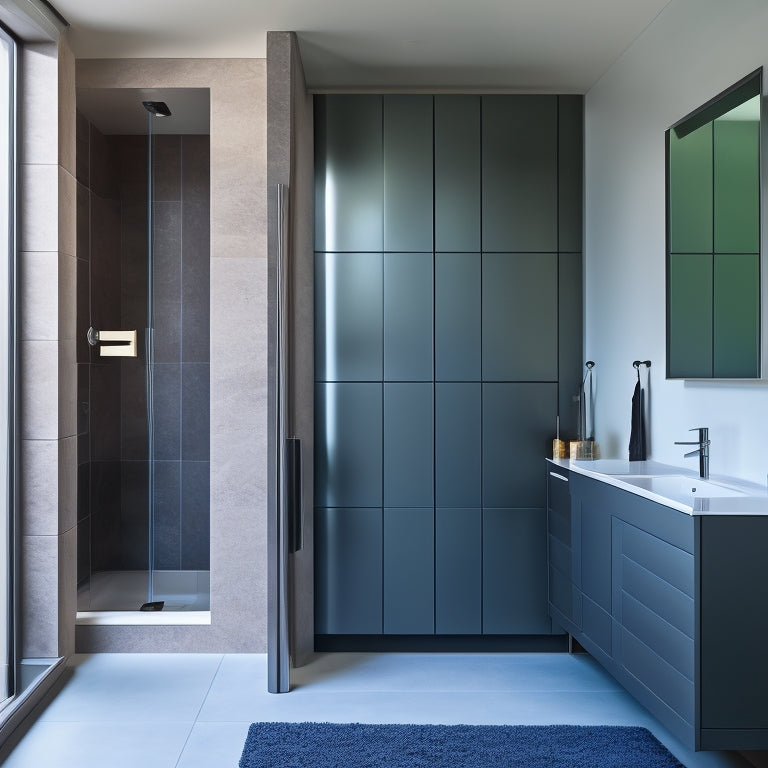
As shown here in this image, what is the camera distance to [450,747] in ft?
8.18

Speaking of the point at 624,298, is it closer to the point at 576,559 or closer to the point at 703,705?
the point at 576,559

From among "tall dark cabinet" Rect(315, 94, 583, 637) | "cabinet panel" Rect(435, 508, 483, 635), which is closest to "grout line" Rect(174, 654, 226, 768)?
"tall dark cabinet" Rect(315, 94, 583, 637)

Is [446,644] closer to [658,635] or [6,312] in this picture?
[658,635]

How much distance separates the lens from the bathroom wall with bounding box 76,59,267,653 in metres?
3.35

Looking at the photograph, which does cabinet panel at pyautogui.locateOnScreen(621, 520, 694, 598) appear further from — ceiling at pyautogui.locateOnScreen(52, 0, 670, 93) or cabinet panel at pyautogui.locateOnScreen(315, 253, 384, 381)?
ceiling at pyautogui.locateOnScreen(52, 0, 670, 93)

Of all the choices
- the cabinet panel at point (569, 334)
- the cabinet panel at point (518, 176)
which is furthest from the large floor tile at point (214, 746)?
the cabinet panel at point (518, 176)

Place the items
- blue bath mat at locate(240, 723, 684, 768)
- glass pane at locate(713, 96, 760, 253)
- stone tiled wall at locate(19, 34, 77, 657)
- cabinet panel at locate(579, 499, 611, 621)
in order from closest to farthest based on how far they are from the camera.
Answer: glass pane at locate(713, 96, 760, 253) < blue bath mat at locate(240, 723, 684, 768) < cabinet panel at locate(579, 499, 611, 621) < stone tiled wall at locate(19, 34, 77, 657)

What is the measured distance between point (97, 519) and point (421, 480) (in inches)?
61.1

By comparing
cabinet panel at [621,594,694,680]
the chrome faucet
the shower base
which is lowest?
the shower base

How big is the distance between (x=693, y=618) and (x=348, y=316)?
2.08 metres

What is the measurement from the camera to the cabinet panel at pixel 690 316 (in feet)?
8.01

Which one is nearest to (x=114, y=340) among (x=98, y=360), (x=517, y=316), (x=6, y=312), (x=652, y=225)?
(x=98, y=360)

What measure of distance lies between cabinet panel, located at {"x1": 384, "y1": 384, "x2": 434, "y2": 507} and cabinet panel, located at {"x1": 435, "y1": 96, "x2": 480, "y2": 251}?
29.4 inches

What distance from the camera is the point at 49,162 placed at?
3.06m
